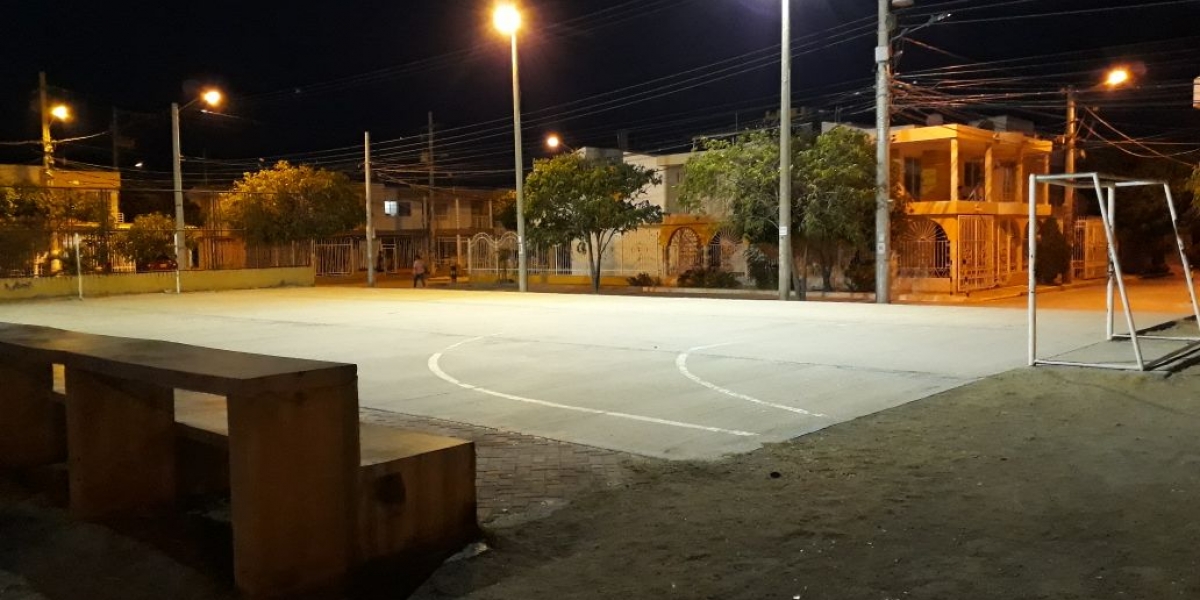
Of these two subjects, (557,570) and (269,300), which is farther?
(269,300)

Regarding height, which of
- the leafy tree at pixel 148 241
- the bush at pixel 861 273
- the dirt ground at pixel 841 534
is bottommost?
the dirt ground at pixel 841 534

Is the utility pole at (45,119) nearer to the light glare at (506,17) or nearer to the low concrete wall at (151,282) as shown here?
the low concrete wall at (151,282)

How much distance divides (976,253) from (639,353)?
20.6 meters

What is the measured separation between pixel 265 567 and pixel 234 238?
148 ft

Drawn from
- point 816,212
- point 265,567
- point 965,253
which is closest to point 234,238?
point 816,212

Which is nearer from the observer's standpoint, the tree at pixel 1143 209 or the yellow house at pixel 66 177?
the tree at pixel 1143 209

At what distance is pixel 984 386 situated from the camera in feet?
36.9

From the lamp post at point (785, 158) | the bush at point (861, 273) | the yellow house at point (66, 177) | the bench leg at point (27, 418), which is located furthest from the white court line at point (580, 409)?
the yellow house at point (66, 177)

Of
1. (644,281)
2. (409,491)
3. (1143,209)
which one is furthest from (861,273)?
(409,491)

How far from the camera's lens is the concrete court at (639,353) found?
33.2 ft

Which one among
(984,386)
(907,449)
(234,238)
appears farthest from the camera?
(234,238)

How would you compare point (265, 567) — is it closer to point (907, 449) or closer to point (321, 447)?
point (321, 447)

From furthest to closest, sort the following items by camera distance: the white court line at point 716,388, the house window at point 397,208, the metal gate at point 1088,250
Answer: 1. the house window at point 397,208
2. the metal gate at point 1088,250
3. the white court line at point 716,388

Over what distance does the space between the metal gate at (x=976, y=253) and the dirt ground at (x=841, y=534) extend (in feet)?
78.6
